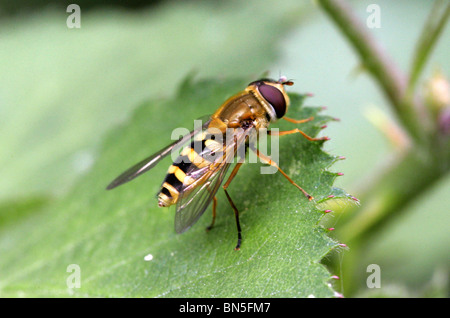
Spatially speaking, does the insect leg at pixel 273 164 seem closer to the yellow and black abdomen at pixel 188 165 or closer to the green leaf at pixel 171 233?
the green leaf at pixel 171 233

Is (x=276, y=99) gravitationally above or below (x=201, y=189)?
above

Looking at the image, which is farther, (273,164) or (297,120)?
(297,120)

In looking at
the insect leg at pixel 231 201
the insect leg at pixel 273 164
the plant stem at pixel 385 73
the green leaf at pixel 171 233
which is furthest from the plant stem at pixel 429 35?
the insect leg at pixel 231 201

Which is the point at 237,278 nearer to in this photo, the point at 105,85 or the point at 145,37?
→ the point at 105,85

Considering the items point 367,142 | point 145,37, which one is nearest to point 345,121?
point 367,142

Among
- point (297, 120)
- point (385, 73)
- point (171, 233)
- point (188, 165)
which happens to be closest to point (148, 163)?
Result: point (188, 165)

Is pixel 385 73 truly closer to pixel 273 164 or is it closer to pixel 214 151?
pixel 273 164
